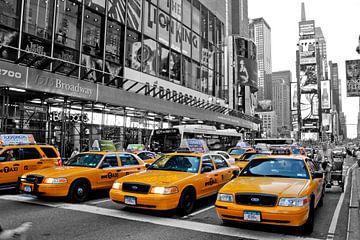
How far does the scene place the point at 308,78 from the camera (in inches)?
5271

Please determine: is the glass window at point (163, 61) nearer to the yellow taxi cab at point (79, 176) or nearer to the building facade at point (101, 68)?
the building facade at point (101, 68)

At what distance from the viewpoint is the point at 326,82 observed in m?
133

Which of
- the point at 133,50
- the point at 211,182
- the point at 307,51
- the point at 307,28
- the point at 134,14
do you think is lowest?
the point at 211,182

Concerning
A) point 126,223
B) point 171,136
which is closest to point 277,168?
point 126,223

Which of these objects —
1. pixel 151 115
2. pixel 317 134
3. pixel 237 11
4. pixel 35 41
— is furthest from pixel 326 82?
pixel 35 41

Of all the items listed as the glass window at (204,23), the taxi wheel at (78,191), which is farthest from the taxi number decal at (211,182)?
the glass window at (204,23)

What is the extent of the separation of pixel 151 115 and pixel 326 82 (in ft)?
408

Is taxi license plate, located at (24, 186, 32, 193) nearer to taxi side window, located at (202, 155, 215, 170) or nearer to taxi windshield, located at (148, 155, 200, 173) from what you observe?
taxi windshield, located at (148, 155, 200, 173)

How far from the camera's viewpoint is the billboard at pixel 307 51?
456 feet

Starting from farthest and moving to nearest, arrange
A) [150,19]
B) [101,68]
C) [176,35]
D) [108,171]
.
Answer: [176,35] < [150,19] < [101,68] < [108,171]

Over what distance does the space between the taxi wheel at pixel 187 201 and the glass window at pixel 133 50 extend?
2188cm

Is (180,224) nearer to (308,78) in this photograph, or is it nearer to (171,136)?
(171,136)

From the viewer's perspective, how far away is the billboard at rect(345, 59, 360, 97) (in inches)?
577

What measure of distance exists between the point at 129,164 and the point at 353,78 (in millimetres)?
11016
